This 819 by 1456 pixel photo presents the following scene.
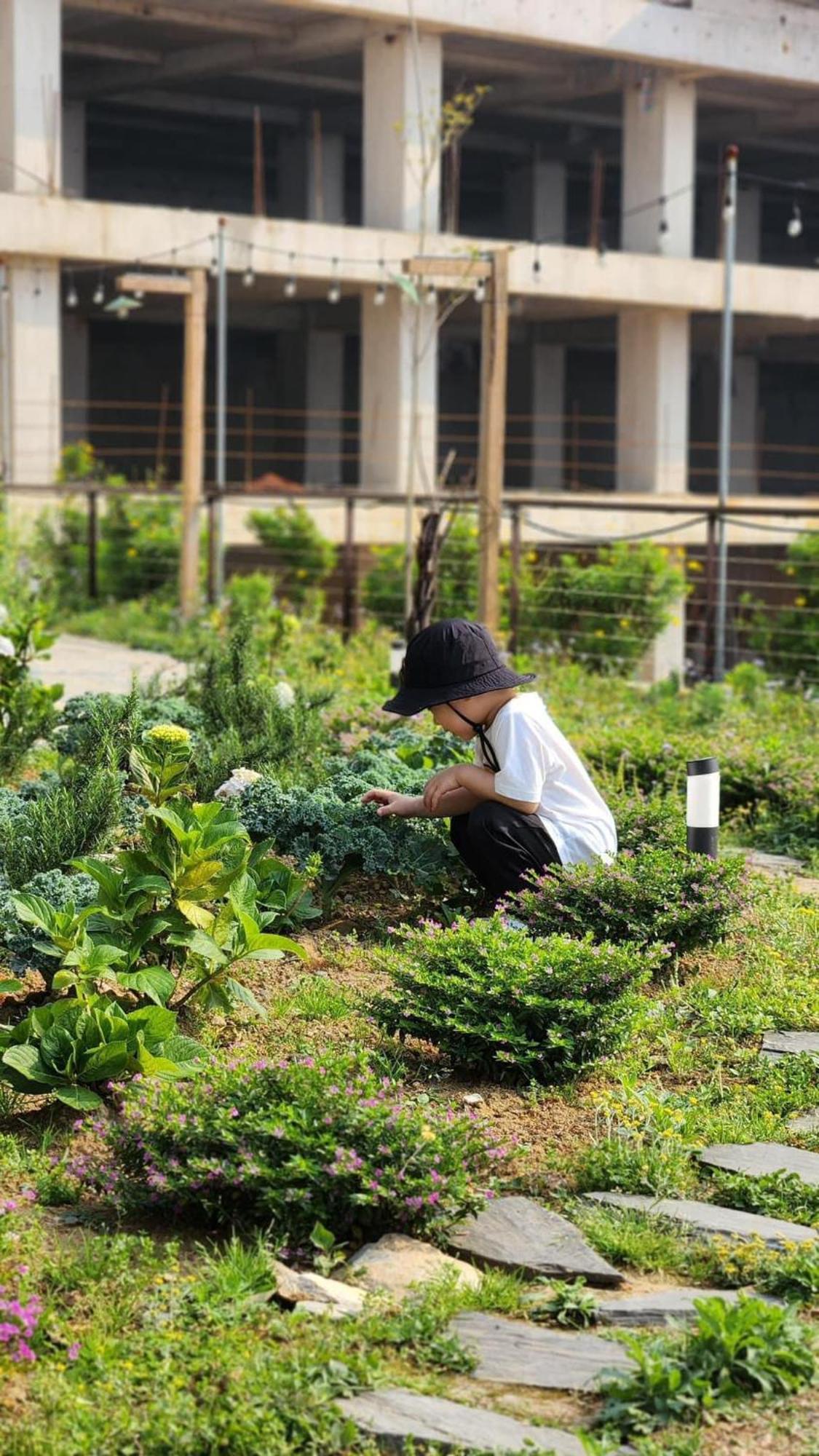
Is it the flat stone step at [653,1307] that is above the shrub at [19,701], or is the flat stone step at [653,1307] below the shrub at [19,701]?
below

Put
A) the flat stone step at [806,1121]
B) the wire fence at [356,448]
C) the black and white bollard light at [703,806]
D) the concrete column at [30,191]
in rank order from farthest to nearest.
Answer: the wire fence at [356,448] < the concrete column at [30,191] < the black and white bollard light at [703,806] < the flat stone step at [806,1121]

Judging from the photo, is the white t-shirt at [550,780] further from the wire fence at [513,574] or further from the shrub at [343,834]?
the wire fence at [513,574]

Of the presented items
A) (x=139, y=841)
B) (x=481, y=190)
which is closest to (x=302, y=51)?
(x=481, y=190)

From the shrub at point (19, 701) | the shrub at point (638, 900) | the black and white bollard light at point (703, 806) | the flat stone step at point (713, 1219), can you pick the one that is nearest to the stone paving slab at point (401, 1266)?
the flat stone step at point (713, 1219)

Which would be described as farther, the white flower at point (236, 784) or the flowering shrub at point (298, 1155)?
the white flower at point (236, 784)

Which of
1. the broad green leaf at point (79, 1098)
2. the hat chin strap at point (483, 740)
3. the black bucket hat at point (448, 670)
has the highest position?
the black bucket hat at point (448, 670)

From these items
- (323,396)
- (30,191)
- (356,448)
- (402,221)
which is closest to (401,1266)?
(30,191)

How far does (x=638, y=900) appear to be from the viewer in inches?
205

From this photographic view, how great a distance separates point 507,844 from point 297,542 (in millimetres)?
14715

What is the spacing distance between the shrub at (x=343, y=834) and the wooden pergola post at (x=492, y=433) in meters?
5.61

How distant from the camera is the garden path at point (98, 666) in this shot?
11891 millimetres

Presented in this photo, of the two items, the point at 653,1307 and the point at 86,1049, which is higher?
the point at 86,1049

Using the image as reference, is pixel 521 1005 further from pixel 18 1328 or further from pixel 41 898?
pixel 18 1328

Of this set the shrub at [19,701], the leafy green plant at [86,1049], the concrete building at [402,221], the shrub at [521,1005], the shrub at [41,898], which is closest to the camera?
the leafy green plant at [86,1049]
